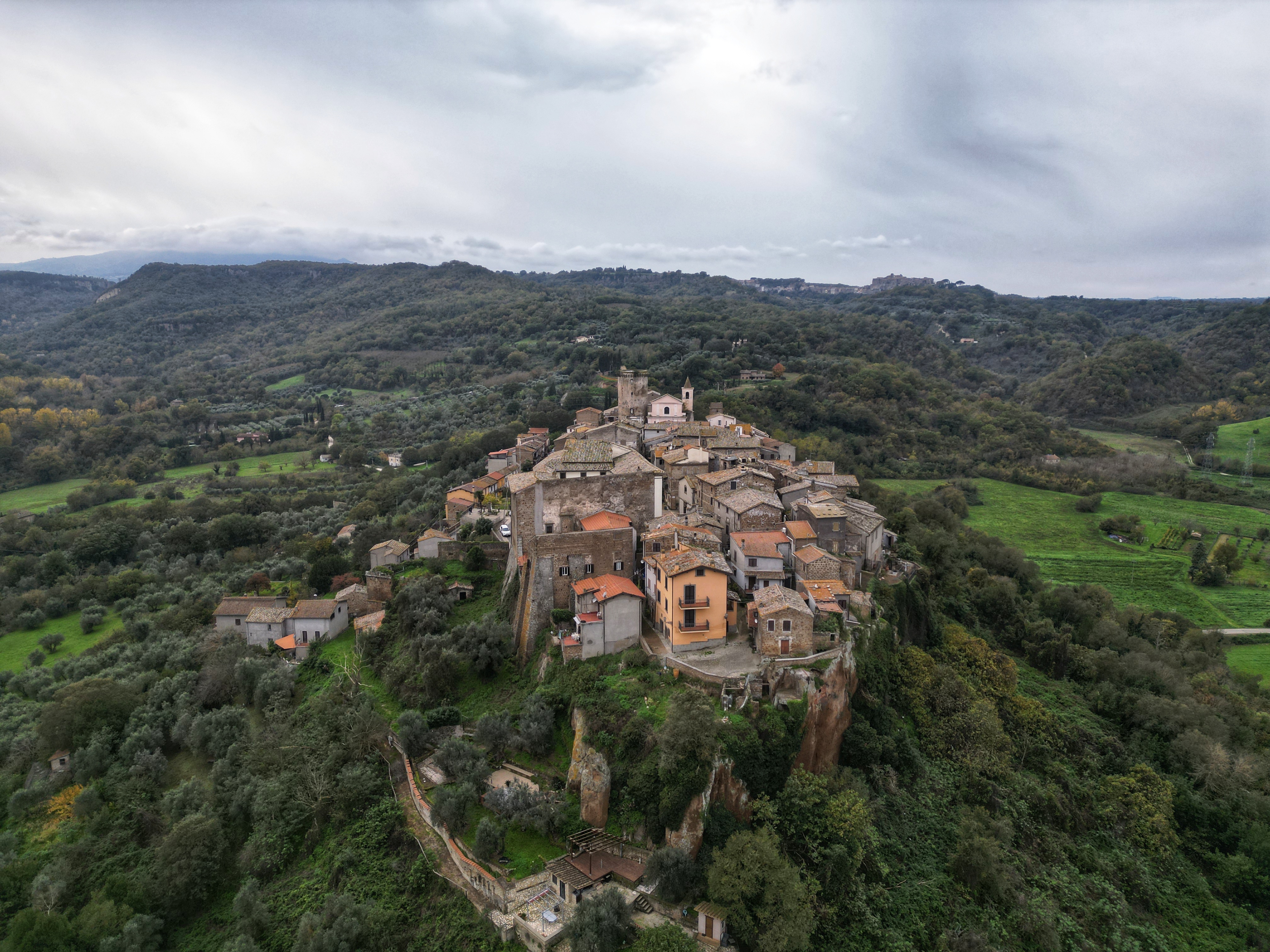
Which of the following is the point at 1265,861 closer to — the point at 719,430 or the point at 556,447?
the point at 719,430

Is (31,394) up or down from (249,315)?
down

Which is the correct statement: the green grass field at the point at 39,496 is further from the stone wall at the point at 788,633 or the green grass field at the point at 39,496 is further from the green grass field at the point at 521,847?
the stone wall at the point at 788,633

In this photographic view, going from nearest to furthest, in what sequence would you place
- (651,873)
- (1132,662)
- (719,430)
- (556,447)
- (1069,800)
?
(651,873), (1069,800), (1132,662), (719,430), (556,447)

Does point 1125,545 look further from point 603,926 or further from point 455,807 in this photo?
point 455,807

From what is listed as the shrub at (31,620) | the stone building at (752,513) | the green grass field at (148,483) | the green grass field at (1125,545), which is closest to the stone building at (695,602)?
the stone building at (752,513)

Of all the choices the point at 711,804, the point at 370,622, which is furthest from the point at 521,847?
the point at 370,622

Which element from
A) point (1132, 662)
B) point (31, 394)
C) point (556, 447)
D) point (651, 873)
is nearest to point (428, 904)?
point (651, 873)

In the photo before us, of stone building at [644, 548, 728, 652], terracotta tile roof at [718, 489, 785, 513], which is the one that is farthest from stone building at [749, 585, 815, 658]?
terracotta tile roof at [718, 489, 785, 513]

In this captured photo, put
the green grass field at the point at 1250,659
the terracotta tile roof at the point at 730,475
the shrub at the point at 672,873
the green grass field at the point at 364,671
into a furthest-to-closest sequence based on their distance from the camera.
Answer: the green grass field at the point at 1250,659 < the terracotta tile roof at the point at 730,475 < the green grass field at the point at 364,671 < the shrub at the point at 672,873
